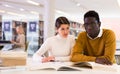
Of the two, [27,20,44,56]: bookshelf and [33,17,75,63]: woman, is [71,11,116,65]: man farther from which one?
[27,20,44,56]: bookshelf

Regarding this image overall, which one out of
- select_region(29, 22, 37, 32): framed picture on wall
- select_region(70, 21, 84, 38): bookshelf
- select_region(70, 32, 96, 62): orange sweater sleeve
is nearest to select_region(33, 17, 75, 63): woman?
select_region(70, 32, 96, 62): orange sweater sleeve

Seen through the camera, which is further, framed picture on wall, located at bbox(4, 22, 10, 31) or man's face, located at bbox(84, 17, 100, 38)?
framed picture on wall, located at bbox(4, 22, 10, 31)

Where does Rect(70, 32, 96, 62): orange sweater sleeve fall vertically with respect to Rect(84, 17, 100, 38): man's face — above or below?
below

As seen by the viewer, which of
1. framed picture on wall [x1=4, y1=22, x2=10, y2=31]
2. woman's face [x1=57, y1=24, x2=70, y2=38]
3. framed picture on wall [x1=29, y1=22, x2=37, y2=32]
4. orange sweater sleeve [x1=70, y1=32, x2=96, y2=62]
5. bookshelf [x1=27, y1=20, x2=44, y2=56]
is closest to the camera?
orange sweater sleeve [x1=70, y1=32, x2=96, y2=62]

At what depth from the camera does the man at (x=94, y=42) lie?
2062 millimetres

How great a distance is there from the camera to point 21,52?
1.54m

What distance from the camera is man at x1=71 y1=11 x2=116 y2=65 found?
6.77 ft

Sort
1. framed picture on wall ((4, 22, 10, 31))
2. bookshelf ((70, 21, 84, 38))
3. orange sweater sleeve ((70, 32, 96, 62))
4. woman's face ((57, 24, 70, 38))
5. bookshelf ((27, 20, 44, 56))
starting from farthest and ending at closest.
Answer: bookshelf ((70, 21, 84, 38))
framed picture on wall ((4, 22, 10, 31))
bookshelf ((27, 20, 44, 56))
woman's face ((57, 24, 70, 38))
orange sweater sleeve ((70, 32, 96, 62))

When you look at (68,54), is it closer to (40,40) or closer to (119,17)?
(40,40)

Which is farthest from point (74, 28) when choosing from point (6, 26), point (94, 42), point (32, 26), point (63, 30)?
point (94, 42)

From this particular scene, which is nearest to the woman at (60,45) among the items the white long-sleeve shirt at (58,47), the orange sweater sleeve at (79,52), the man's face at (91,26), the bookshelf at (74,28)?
the white long-sleeve shirt at (58,47)

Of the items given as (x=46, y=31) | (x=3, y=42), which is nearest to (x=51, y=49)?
(x=3, y=42)

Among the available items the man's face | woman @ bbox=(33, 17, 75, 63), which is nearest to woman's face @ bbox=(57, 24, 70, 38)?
woman @ bbox=(33, 17, 75, 63)

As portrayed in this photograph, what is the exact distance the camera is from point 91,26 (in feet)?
6.80
